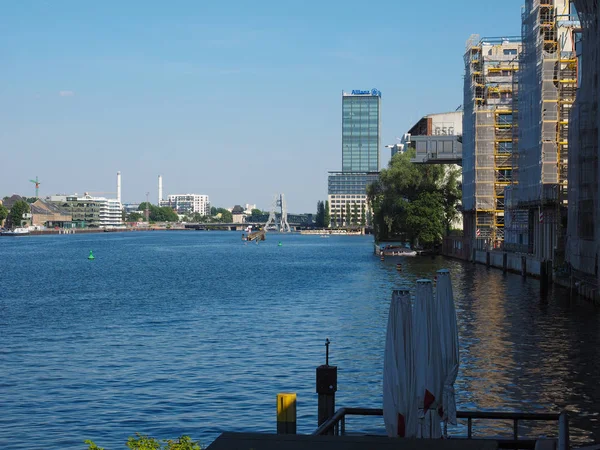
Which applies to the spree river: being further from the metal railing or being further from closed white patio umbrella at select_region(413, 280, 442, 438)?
closed white patio umbrella at select_region(413, 280, 442, 438)

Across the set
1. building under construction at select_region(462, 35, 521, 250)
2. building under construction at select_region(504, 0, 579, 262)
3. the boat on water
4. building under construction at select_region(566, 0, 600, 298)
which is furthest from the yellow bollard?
the boat on water

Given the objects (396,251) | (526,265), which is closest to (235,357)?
(526,265)

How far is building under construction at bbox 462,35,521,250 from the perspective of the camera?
10562cm

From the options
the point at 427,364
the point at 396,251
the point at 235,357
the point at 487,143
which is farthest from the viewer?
the point at 396,251

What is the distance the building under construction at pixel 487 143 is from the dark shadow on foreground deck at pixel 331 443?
288ft

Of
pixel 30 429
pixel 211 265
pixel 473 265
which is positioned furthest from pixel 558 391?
pixel 211 265

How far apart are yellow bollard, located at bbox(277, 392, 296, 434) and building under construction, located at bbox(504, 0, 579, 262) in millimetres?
57489

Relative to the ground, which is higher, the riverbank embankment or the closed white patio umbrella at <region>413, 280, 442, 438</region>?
the closed white patio umbrella at <region>413, 280, 442, 438</region>

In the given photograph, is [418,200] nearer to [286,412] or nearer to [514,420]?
[514,420]

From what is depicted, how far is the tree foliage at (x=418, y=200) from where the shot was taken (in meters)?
121

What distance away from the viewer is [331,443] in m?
15.0

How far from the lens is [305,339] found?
139 feet

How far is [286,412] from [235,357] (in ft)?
63.2

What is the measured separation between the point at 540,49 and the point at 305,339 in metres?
46.8
